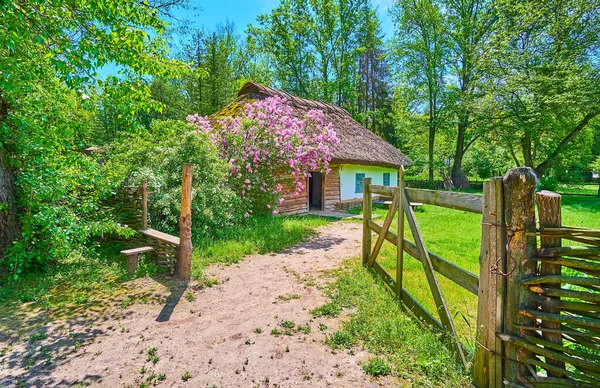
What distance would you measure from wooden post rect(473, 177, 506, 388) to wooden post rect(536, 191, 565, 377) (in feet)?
0.68

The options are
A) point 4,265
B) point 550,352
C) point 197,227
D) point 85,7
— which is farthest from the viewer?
point 197,227

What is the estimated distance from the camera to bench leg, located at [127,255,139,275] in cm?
512

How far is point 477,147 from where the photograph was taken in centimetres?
2823

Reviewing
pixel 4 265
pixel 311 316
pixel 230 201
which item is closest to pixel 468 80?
pixel 230 201

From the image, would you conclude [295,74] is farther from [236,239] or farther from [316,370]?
[316,370]

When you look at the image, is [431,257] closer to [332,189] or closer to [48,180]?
[48,180]

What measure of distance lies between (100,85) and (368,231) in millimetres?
4774

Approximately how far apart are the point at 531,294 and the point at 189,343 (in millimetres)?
3079

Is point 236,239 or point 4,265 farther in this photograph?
point 236,239

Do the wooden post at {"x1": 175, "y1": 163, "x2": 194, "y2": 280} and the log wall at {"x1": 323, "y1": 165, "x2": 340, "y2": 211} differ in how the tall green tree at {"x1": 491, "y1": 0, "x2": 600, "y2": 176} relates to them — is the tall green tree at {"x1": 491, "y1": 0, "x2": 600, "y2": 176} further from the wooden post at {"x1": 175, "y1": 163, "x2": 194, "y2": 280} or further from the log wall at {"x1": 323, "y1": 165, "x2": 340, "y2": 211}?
the wooden post at {"x1": 175, "y1": 163, "x2": 194, "y2": 280}

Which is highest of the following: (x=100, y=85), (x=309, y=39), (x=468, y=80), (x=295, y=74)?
(x=309, y=39)

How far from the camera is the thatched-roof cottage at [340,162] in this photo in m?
12.7

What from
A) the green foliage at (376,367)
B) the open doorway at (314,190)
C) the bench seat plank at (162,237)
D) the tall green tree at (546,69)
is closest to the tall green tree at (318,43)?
the tall green tree at (546,69)

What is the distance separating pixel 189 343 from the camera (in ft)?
10.3
